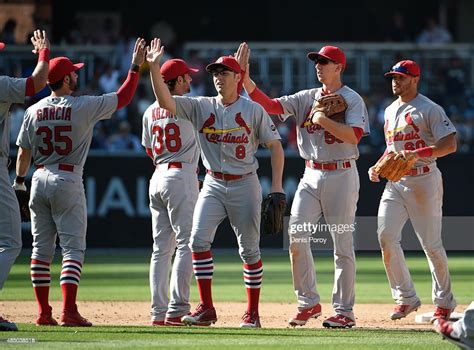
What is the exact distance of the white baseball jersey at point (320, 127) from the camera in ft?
31.3

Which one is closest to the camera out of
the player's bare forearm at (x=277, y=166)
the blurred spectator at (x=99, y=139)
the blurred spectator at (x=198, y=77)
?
the player's bare forearm at (x=277, y=166)

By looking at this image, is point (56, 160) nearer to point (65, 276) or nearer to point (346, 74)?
point (65, 276)

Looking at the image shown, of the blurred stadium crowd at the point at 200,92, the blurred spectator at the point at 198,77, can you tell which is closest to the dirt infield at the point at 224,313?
the blurred stadium crowd at the point at 200,92

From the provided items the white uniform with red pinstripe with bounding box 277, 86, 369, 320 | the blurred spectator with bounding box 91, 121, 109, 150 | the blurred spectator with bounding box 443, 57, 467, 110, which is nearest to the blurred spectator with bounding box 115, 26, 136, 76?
the blurred spectator with bounding box 91, 121, 109, 150

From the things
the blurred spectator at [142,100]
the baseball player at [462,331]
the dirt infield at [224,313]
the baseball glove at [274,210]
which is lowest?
the dirt infield at [224,313]

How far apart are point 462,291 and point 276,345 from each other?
5473 mm

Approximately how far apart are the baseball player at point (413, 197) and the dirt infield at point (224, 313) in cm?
32

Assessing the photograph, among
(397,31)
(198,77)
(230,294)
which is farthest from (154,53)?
(397,31)

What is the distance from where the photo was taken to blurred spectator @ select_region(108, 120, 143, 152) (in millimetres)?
19672

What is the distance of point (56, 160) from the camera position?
30.8 ft

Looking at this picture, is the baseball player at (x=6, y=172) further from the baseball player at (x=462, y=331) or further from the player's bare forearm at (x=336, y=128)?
the baseball player at (x=462, y=331)

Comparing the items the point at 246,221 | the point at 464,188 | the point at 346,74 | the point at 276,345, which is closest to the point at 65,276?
the point at 246,221

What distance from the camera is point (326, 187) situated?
9594 millimetres

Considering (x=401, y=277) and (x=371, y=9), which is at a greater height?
(x=371, y=9)
